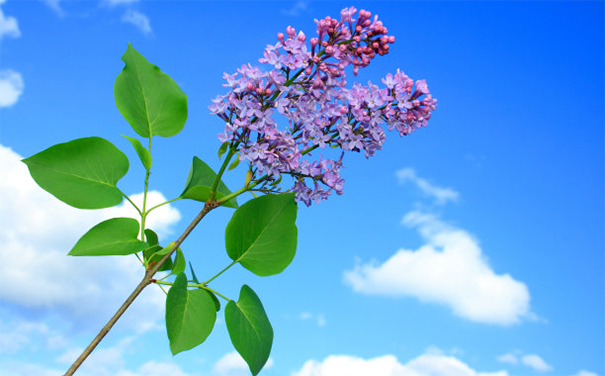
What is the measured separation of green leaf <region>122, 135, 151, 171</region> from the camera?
102 inches

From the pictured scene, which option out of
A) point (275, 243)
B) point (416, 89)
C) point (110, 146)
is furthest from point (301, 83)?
point (110, 146)

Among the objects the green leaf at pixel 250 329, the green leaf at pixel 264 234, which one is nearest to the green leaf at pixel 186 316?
the green leaf at pixel 250 329

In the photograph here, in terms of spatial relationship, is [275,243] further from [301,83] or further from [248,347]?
[301,83]

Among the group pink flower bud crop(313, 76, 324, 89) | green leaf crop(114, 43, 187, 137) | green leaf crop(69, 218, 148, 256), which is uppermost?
green leaf crop(114, 43, 187, 137)

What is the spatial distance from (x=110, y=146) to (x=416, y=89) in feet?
4.25

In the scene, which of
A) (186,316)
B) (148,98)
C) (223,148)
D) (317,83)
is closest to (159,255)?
(186,316)

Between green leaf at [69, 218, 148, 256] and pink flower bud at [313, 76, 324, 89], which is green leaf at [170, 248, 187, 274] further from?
pink flower bud at [313, 76, 324, 89]

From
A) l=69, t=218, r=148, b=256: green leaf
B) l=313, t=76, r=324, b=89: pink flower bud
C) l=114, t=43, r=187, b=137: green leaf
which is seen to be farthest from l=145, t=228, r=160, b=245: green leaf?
l=313, t=76, r=324, b=89: pink flower bud

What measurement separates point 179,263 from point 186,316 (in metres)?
0.38

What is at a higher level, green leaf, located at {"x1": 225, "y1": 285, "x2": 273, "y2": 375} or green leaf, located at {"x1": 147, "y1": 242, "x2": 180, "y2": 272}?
green leaf, located at {"x1": 147, "y1": 242, "x2": 180, "y2": 272}

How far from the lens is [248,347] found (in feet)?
8.32

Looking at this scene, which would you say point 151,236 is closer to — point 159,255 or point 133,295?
point 159,255

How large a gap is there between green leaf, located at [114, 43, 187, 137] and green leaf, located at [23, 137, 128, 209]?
20cm

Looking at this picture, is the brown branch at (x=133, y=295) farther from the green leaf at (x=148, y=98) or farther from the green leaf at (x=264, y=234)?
the green leaf at (x=148, y=98)
